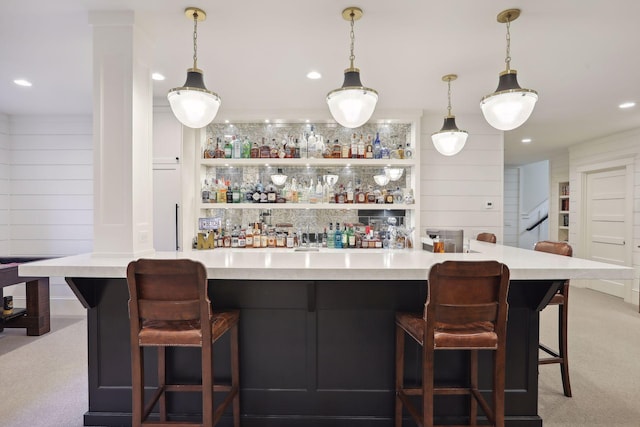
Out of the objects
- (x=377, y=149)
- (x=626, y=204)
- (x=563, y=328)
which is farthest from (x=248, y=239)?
(x=626, y=204)

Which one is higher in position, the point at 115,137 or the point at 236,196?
the point at 115,137

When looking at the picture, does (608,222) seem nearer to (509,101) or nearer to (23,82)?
(509,101)

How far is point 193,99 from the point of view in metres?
2.04

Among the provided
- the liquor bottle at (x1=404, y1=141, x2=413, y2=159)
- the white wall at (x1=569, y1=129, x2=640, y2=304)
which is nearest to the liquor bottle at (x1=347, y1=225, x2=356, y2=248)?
the liquor bottle at (x1=404, y1=141, x2=413, y2=159)

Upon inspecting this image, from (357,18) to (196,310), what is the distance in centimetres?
198

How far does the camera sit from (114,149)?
2.23m

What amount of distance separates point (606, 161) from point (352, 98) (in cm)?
573

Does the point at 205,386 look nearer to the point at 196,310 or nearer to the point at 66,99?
the point at 196,310

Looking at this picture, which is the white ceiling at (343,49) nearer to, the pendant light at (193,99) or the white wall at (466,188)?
the pendant light at (193,99)

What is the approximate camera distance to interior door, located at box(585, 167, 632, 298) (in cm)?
538

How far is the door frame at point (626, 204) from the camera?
517 centimetres

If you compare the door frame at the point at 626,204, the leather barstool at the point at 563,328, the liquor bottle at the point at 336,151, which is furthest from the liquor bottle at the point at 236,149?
the door frame at the point at 626,204

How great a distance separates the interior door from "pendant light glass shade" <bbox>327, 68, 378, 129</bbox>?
5434mm

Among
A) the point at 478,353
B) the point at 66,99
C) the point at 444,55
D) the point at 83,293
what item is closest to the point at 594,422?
the point at 478,353
